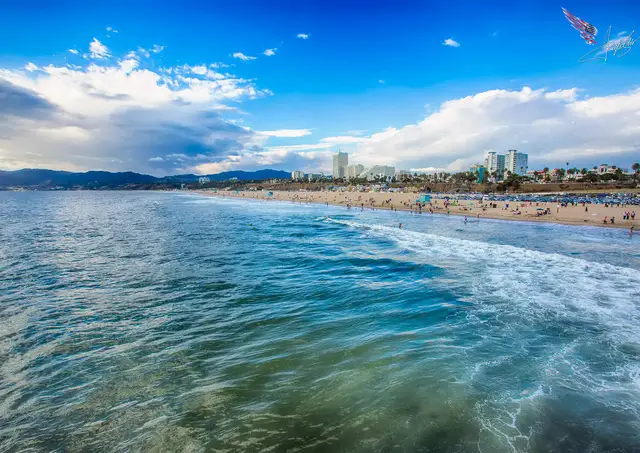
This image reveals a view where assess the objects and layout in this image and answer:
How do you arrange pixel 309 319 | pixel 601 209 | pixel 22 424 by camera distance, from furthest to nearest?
pixel 601 209 → pixel 309 319 → pixel 22 424

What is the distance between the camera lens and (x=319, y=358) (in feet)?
31.5

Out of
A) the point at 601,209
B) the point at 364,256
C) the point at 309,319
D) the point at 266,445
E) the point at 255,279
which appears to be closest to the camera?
the point at 266,445

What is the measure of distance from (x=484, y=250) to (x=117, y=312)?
85.8 feet

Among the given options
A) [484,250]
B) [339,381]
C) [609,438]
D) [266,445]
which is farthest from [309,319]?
[484,250]

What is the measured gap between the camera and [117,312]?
13180 millimetres

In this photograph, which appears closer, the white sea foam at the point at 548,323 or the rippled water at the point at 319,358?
the rippled water at the point at 319,358

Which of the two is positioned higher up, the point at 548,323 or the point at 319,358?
the point at 319,358

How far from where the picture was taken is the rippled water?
6621mm

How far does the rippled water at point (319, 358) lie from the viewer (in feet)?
21.7

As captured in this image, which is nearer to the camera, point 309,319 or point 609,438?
point 609,438

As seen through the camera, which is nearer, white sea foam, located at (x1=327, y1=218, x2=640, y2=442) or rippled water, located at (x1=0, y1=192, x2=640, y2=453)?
rippled water, located at (x1=0, y1=192, x2=640, y2=453)

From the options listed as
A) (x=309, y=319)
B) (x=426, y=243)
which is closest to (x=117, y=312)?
(x=309, y=319)

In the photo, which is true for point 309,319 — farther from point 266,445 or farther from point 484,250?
point 484,250

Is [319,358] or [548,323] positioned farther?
[548,323]
